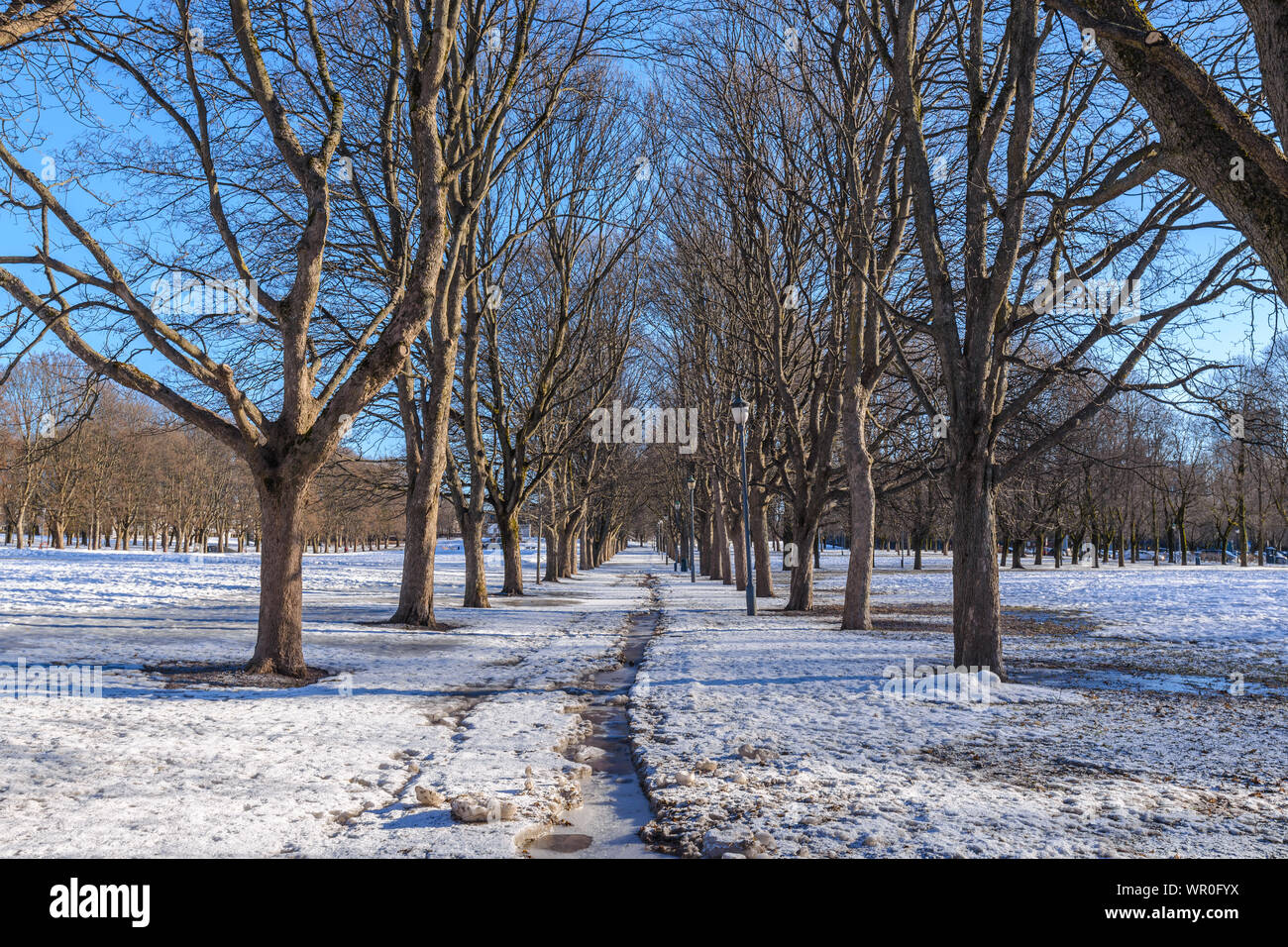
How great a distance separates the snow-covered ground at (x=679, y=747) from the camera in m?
3.99

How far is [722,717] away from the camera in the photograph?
280 inches

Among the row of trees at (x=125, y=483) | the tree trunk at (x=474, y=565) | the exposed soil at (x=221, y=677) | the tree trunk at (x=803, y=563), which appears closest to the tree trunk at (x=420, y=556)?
the tree trunk at (x=474, y=565)

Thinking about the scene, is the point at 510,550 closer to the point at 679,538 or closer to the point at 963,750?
the point at 963,750

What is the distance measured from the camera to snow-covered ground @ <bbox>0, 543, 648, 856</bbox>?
13.0 ft

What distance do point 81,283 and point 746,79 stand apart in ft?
43.6

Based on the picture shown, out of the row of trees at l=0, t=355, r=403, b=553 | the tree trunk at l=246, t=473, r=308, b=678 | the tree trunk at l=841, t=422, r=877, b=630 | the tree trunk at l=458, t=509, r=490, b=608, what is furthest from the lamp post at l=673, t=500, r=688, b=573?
the tree trunk at l=246, t=473, r=308, b=678

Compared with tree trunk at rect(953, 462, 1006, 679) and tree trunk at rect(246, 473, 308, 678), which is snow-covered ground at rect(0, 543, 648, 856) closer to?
tree trunk at rect(246, 473, 308, 678)

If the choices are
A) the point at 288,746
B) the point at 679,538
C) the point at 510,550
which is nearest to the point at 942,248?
the point at 288,746

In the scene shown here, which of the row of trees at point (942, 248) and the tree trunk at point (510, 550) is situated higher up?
the row of trees at point (942, 248)

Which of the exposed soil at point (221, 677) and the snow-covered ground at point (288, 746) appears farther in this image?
the exposed soil at point (221, 677)

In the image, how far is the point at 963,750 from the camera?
580 centimetres

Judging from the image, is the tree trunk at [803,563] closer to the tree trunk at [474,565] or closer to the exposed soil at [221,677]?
the tree trunk at [474,565]

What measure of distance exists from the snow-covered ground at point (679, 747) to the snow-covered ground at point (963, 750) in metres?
0.03
